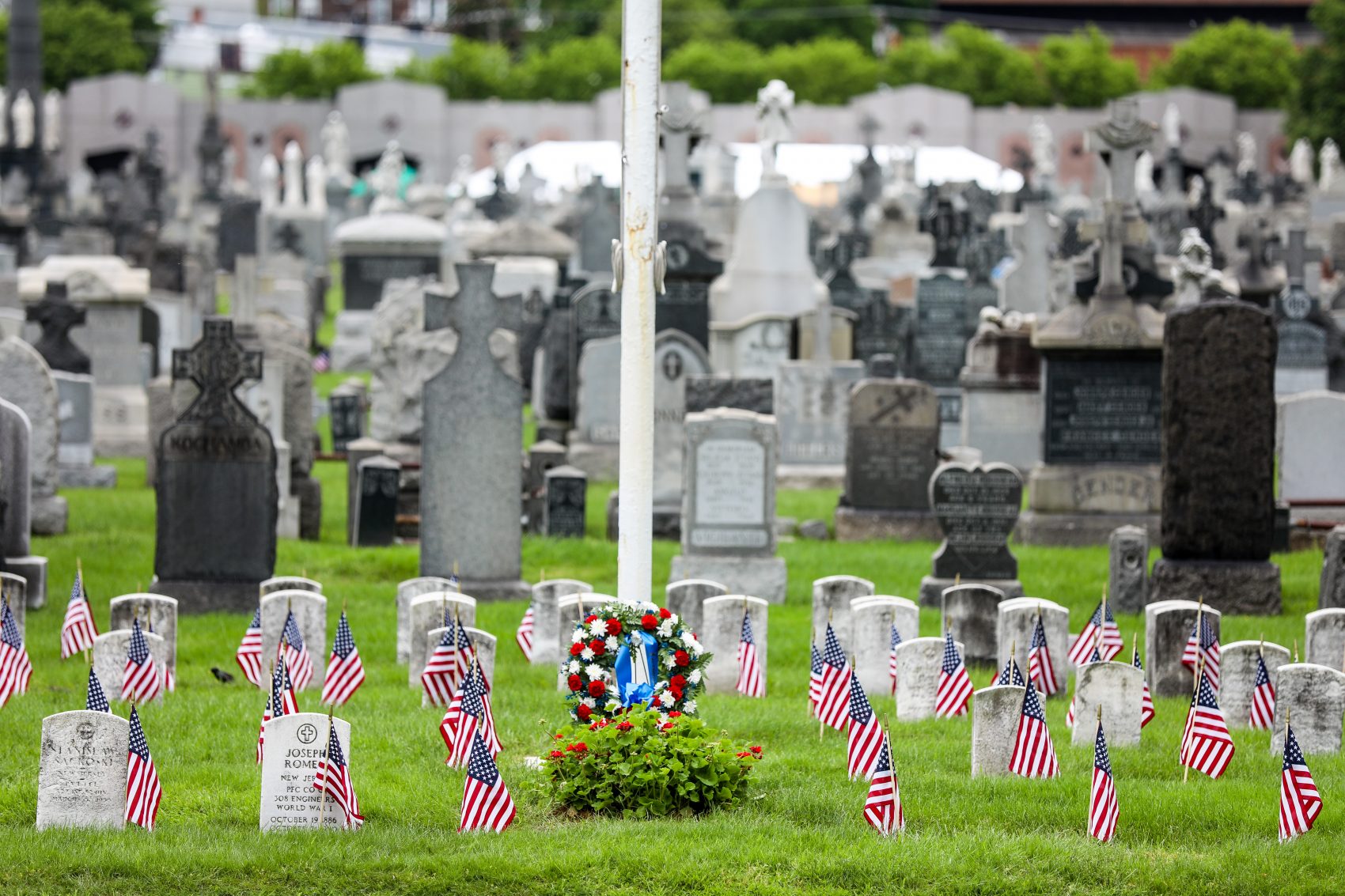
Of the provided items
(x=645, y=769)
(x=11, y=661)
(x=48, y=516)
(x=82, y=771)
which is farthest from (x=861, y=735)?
(x=48, y=516)

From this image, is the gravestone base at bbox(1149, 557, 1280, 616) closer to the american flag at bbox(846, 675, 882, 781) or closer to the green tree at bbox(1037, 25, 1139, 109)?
the american flag at bbox(846, 675, 882, 781)

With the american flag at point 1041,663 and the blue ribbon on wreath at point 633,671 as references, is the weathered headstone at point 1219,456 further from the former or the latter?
the blue ribbon on wreath at point 633,671

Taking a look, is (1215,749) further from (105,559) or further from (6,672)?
(105,559)

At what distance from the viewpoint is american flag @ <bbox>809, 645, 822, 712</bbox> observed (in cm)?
1095

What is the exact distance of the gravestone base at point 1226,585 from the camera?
14125 mm

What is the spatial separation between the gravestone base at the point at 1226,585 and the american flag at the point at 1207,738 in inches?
167

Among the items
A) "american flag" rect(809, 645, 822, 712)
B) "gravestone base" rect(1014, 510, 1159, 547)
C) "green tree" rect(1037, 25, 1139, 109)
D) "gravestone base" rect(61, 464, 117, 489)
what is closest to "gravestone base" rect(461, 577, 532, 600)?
"american flag" rect(809, 645, 822, 712)

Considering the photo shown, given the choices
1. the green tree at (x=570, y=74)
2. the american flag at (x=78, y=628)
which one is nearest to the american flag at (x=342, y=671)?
the american flag at (x=78, y=628)

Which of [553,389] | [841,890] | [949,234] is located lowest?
[841,890]

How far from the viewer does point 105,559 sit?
15.8 metres

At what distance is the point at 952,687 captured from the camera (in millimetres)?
11180

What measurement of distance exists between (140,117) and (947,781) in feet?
234

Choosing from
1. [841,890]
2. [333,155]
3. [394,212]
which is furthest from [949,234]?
[333,155]

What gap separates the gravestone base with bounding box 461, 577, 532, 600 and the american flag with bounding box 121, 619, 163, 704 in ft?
11.6
